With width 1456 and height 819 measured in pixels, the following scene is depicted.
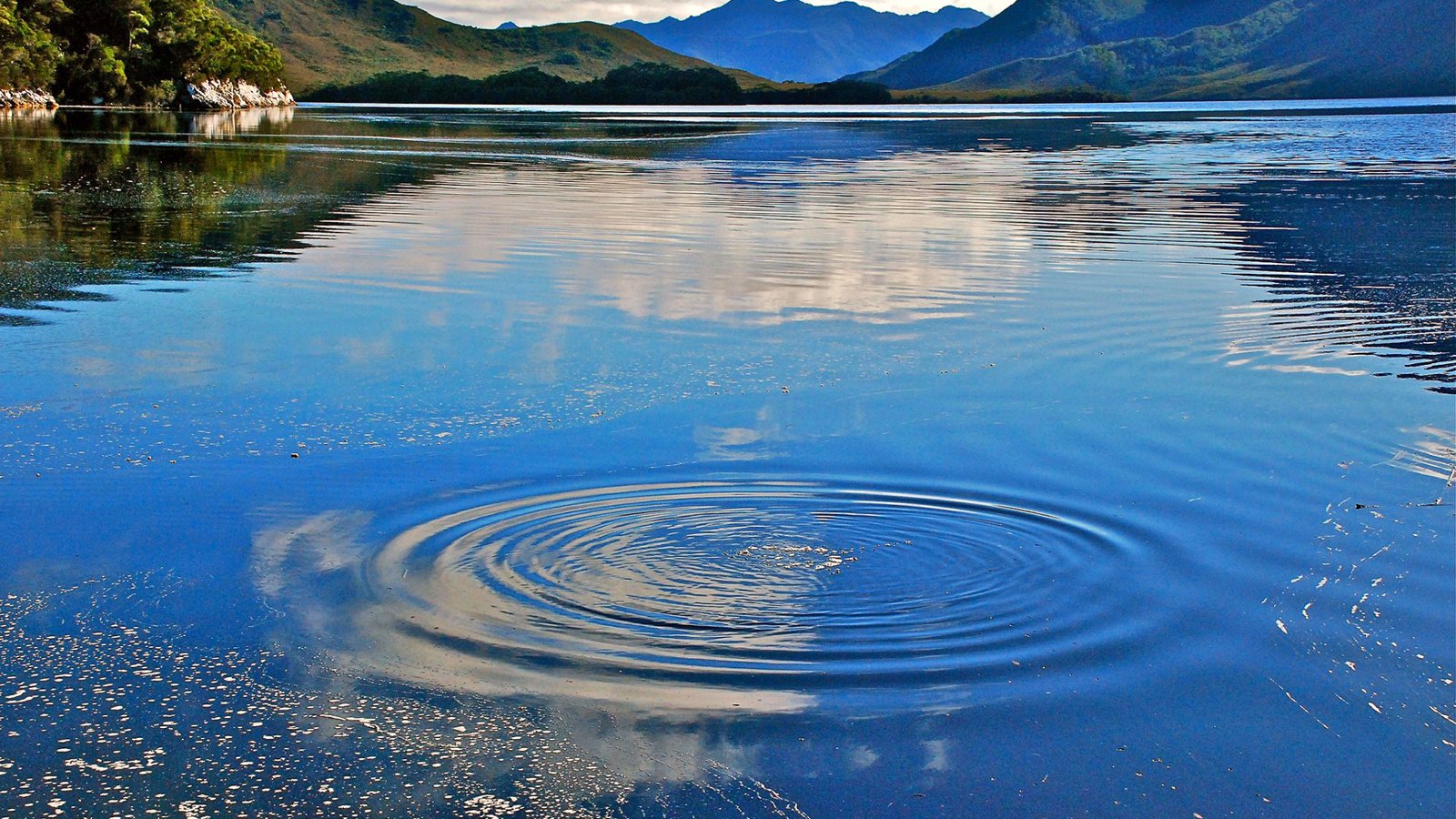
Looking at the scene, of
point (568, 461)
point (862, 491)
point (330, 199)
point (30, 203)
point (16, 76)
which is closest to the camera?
point (862, 491)

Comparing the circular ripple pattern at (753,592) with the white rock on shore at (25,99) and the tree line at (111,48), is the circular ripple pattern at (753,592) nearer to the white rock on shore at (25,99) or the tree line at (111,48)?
the white rock on shore at (25,99)

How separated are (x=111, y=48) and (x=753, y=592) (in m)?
127

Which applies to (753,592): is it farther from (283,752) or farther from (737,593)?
(283,752)

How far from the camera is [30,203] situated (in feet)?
84.6

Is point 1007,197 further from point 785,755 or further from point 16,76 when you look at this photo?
point 16,76

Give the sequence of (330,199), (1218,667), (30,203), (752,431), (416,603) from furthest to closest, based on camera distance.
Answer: (330,199) < (30,203) < (752,431) < (416,603) < (1218,667)

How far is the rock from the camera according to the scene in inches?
5340

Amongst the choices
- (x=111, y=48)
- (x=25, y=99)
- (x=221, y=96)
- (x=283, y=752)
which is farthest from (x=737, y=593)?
(x=221, y=96)

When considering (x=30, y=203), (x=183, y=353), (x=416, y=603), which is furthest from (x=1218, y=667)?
(x=30, y=203)

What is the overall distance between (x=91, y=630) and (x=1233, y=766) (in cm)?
482

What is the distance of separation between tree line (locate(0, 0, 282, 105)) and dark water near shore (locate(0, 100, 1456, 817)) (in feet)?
319

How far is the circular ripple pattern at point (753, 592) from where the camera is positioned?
225 inches

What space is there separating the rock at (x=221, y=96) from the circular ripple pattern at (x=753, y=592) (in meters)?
138

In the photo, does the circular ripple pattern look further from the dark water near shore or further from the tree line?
the tree line
